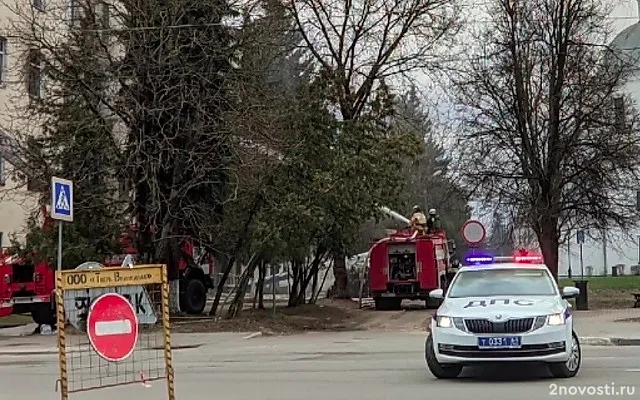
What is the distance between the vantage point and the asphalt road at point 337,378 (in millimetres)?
11898

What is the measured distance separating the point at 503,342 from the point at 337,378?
109 inches

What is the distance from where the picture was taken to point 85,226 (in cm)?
2670

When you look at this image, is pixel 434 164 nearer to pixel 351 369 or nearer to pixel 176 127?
pixel 176 127

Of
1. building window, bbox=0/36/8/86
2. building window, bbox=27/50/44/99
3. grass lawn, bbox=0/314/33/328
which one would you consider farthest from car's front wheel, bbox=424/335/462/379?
building window, bbox=0/36/8/86

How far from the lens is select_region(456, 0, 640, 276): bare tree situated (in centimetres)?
3225

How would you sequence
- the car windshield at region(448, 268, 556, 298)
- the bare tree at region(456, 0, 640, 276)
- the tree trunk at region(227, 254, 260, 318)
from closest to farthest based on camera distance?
the car windshield at region(448, 268, 556, 298), the tree trunk at region(227, 254, 260, 318), the bare tree at region(456, 0, 640, 276)

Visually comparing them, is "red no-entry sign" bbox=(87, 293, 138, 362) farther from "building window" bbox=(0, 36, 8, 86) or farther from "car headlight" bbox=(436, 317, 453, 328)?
"building window" bbox=(0, 36, 8, 86)

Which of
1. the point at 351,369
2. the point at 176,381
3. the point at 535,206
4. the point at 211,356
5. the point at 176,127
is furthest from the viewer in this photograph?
the point at 535,206

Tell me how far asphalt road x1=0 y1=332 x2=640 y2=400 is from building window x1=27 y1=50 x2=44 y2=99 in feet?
30.3

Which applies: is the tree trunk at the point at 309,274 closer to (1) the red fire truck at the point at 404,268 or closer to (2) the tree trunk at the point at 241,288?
(1) the red fire truck at the point at 404,268

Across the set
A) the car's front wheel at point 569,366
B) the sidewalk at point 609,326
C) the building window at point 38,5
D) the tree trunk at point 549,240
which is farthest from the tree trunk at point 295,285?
the car's front wheel at point 569,366

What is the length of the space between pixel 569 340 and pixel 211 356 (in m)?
9.03

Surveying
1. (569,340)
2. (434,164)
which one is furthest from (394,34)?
(434,164)

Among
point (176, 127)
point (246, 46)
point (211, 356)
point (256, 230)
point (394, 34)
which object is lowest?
point (211, 356)
